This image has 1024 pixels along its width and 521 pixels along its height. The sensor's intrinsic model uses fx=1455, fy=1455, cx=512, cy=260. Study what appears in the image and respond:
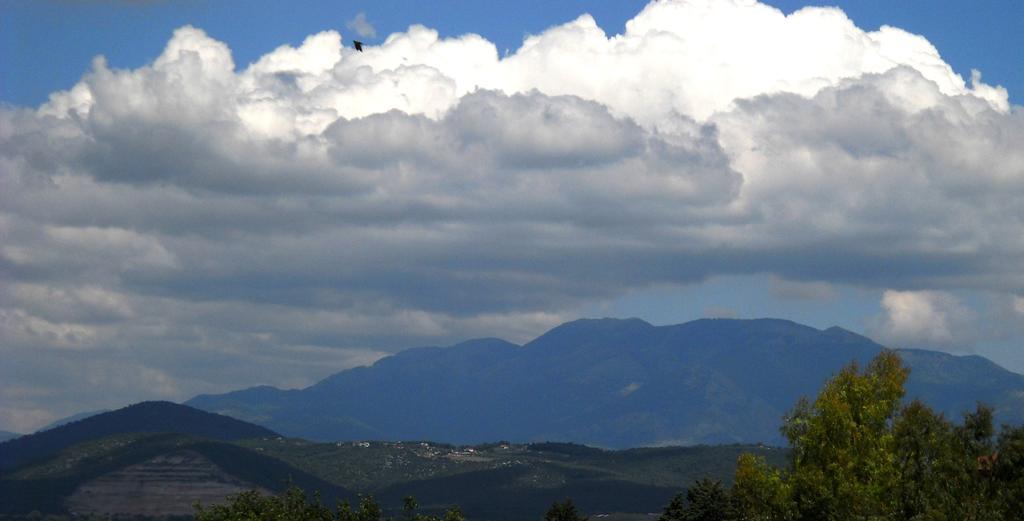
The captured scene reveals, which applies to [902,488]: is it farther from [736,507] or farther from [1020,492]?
[736,507]

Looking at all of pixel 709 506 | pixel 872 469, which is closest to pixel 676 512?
pixel 709 506

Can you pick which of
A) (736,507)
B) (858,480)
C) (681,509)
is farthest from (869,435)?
(681,509)

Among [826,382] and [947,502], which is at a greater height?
[826,382]

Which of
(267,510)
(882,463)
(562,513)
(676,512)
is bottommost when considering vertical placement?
(267,510)

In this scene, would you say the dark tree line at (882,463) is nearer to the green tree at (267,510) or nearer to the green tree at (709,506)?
the green tree at (709,506)

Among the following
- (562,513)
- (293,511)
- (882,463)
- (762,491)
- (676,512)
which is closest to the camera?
(882,463)

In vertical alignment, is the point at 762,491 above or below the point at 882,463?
below

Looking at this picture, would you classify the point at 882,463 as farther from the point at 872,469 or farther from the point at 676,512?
the point at 676,512

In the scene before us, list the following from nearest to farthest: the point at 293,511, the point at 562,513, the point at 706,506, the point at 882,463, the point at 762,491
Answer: the point at 882,463
the point at 762,491
the point at 293,511
the point at 706,506
the point at 562,513

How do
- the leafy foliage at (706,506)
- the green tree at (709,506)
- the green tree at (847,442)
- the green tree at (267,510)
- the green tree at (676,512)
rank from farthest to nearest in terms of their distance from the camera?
the green tree at (676,512)
the green tree at (709,506)
the leafy foliage at (706,506)
the green tree at (267,510)
the green tree at (847,442)

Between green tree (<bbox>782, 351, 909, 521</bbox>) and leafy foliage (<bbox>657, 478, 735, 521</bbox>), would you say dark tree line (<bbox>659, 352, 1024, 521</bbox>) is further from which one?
leafy foliage (<bbox>657, 478, 735, 521</bbox>)

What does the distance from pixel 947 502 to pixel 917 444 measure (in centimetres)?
785

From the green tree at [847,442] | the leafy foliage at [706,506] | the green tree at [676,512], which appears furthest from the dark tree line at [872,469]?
the green tree at [676,512]

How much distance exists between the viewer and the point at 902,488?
3893 inches
